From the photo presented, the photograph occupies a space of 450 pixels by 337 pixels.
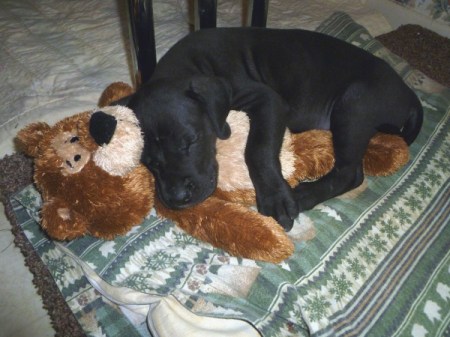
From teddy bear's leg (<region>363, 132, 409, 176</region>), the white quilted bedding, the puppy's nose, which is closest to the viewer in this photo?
the puppy's nose

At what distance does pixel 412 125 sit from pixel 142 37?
1153 millimetres

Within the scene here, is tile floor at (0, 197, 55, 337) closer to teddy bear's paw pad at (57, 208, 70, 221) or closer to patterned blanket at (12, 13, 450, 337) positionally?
patterned blanket at (12, 13, 450, 337)

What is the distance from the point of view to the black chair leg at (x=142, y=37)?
151cm

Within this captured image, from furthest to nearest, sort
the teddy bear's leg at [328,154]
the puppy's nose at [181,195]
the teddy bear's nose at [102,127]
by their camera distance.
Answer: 1. the teddy bear's leg at [328,154]
2. the puppy's nose at [181,195]
3. the teddy bear's nose at [102,127]

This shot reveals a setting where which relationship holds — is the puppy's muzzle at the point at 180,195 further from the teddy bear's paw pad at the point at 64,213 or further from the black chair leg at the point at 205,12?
the black chair leg at the point at 205,12

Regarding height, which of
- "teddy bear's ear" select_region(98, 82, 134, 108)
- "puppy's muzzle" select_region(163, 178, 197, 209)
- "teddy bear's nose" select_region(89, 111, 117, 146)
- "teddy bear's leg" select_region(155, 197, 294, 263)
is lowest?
"teddy bear's leg" select_region(155, 197, 294, 263)

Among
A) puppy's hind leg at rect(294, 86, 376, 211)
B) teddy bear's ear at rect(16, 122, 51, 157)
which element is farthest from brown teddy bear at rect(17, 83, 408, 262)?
puppy's hind leg at rect(294, 86, 376, 211)

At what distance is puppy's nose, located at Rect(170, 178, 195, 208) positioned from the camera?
1202 mm

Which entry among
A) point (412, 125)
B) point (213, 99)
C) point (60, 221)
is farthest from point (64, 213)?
point (412, 125)

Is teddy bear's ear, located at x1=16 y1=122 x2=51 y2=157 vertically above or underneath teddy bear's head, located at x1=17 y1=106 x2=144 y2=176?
underneath

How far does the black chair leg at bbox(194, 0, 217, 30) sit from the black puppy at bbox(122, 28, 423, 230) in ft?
0.88

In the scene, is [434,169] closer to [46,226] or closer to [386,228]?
[386,228]

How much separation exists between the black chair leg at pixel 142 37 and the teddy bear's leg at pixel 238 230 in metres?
0.74

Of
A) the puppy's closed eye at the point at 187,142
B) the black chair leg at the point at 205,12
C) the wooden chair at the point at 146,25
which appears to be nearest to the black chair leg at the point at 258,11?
the wooden chair at the point at 146,25
